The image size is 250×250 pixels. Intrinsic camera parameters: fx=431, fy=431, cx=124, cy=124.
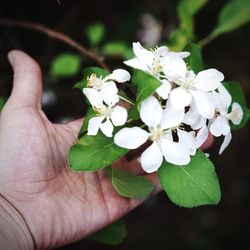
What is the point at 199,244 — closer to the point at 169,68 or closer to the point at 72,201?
the point at 72,201

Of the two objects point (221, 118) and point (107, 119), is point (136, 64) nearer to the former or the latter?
point (107, 119)

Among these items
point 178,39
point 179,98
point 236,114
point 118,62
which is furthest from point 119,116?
point 118,62

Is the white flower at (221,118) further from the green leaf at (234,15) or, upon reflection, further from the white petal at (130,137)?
the green leaf at (234,15)

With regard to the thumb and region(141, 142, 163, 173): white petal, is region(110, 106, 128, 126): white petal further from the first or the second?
the thumb

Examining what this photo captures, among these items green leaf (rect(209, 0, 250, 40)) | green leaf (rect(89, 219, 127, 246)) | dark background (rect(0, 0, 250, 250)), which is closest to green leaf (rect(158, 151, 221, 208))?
green leaf (rect(89, 219, 127, 246))

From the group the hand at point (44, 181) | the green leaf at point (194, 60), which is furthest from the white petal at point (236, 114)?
the hand at point (44, 181)

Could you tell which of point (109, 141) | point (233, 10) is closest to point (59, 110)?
point (233, 10)
